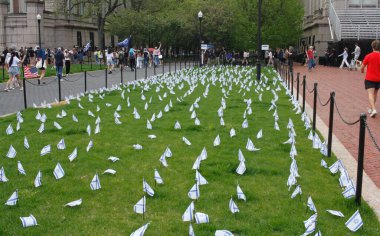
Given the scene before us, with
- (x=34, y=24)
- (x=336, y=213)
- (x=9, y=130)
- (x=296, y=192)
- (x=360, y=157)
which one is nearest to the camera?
(x=336, y=213)

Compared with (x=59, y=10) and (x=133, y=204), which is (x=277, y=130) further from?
(x=59, y=10)

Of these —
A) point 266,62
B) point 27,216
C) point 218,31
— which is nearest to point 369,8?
point 266,62

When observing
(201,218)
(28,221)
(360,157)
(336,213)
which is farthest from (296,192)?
(28,221)

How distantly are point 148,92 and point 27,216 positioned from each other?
13329mm

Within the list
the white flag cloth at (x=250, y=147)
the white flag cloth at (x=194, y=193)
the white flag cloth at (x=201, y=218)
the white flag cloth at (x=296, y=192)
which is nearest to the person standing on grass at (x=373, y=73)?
the white flag cloth at (x=250, y=147)

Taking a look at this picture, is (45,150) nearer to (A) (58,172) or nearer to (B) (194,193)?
(A) (58,172)

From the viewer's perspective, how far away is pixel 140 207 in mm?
5359

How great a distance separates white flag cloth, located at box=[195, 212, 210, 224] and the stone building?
4646cm

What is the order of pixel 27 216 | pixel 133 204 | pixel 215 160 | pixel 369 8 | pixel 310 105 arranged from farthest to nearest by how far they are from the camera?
1. pixel 369 8
2. pixel 310 105
3. pixel 215 160
4. pixel 133 204
5. pixel 27 216

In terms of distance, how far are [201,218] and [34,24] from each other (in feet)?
163

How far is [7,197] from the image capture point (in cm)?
605

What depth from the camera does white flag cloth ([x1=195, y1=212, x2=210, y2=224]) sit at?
5125 mm

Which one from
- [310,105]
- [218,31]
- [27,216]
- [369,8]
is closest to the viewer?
[27,216]

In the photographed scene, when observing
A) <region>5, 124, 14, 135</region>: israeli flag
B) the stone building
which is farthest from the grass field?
the stone building
